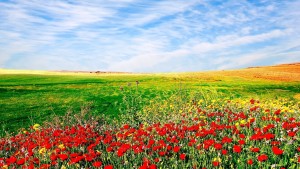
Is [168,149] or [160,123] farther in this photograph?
[160,123]

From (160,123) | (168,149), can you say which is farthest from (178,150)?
(160,123)

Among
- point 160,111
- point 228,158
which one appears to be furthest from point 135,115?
point 228,158

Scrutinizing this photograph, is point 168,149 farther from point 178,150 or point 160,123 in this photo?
point 160,123

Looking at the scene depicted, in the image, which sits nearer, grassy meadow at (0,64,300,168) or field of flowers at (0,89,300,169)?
field of flowers at (0,89,300,169)

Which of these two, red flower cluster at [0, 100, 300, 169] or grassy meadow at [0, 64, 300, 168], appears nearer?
red flower cluster at [0, 100, 300, 169]

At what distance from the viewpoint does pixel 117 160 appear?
6305mm

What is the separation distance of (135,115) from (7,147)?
5.40 m

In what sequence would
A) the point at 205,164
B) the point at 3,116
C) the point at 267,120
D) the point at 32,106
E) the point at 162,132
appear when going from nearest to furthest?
the point at 205,164 < the point at 162,132 < the point at 267,120 < the point at 3,116 < the point at 32,106

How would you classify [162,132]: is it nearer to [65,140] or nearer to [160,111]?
[65,140]

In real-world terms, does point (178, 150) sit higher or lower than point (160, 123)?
higher

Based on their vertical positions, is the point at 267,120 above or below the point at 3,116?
above

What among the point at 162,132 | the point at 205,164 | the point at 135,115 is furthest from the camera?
the point at 135,115

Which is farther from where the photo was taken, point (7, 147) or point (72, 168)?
point (7, 147)

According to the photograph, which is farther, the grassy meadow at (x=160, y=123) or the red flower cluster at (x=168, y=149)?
the grassy meadow at (x=160, y=123)
